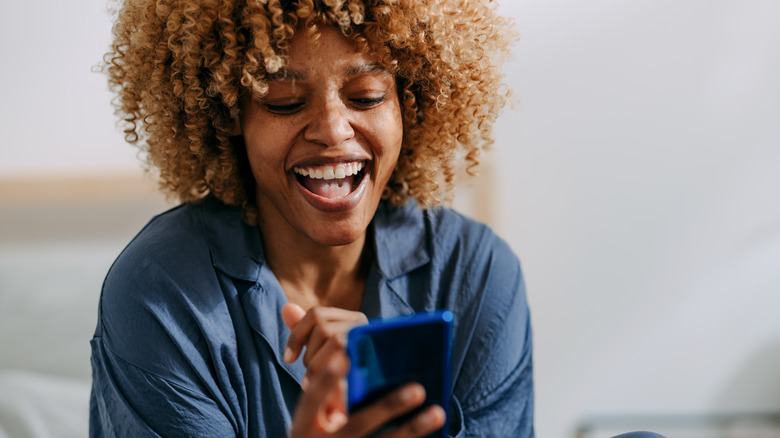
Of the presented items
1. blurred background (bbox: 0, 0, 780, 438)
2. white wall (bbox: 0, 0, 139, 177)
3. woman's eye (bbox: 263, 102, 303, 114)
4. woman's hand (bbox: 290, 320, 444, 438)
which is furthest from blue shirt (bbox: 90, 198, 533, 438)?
white wall (bbox: 0, 0, 139, 177)

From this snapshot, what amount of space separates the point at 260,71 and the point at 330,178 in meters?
0.18

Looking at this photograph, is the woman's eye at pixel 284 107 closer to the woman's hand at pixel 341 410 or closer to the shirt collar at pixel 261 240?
the shirt collar at pixel 261 240

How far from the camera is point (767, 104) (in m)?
2.00

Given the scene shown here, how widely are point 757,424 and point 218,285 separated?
5.49 ft

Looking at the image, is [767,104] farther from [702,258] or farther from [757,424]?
[757,424]

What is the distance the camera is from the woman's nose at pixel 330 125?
100 centimetres

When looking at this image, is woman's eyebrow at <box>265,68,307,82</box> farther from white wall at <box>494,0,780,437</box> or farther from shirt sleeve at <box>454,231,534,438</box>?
white wall at <box>494,0,780,437</box>

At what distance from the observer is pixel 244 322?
3.70ft

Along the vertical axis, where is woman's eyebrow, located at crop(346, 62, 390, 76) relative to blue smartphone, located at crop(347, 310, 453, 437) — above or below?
above

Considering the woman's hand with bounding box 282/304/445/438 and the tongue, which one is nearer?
the woman's hand with bounding box 282/304/445/438

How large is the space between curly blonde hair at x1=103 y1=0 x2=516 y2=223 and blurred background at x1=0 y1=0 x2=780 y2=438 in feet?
1.81

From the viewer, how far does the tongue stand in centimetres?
107

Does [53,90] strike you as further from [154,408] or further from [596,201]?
[596,201]

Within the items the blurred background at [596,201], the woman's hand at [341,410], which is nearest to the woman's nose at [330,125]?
the woman's hand at [341,410]
